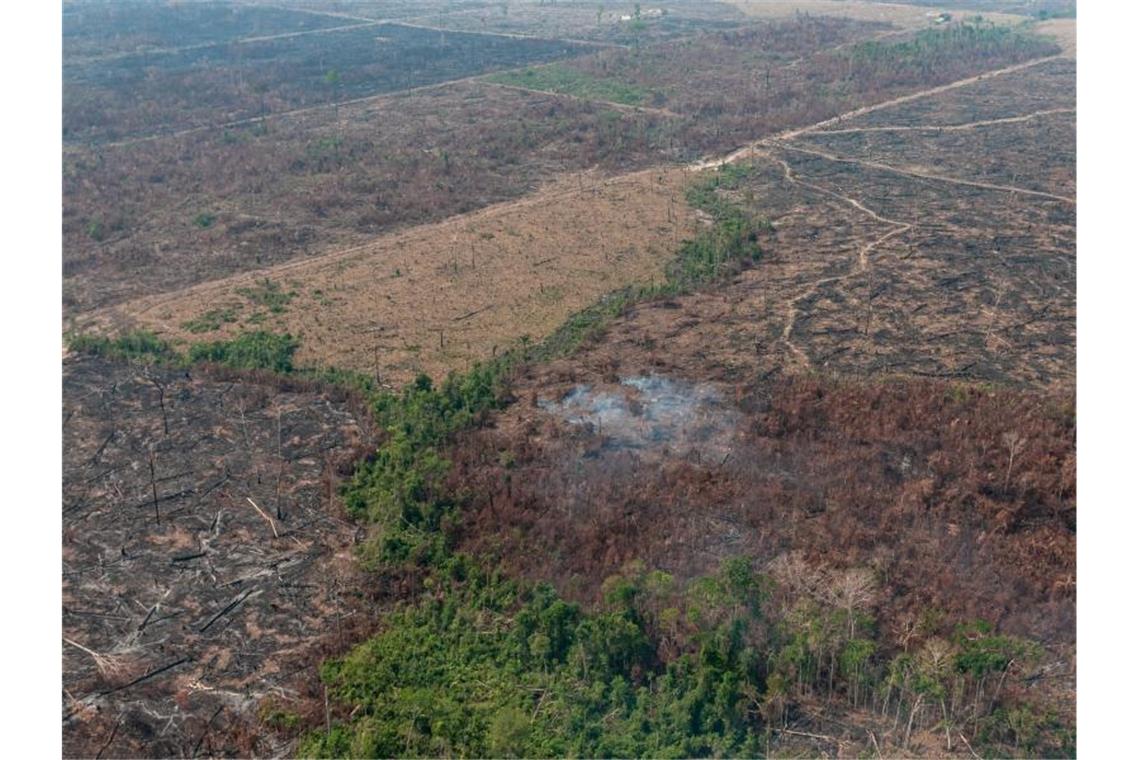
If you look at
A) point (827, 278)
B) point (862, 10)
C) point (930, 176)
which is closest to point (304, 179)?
point (827, 278)

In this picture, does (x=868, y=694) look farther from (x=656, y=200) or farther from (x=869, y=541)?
(x=656, y=200)

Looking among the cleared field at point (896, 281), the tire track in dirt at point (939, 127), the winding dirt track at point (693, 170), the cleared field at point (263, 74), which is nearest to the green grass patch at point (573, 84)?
the cleared field at point (263, 74)

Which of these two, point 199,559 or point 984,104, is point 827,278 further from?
point 984,104

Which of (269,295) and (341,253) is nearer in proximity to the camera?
(269,295)

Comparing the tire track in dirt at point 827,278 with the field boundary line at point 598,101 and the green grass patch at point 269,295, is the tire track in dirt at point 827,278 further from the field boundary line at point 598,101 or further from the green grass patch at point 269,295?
the green grass patch at point 269,295

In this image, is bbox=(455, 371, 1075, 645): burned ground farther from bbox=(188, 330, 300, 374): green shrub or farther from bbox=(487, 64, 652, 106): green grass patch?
bbox=(487, 64, 652, 106): green grass patch
